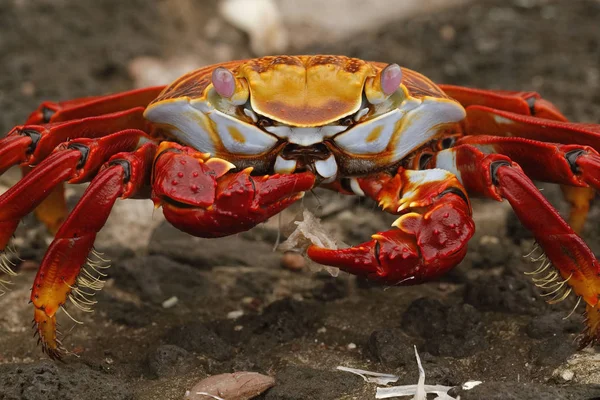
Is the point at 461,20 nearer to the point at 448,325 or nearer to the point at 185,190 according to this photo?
the point at 448,325

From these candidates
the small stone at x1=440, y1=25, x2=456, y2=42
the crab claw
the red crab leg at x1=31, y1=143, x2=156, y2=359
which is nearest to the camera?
the crab claw

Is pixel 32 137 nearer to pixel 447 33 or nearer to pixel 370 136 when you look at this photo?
pixel 370 136

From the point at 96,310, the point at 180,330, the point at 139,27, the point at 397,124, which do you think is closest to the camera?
the point at 397,124

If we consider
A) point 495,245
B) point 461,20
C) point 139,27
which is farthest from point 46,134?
point 461,20

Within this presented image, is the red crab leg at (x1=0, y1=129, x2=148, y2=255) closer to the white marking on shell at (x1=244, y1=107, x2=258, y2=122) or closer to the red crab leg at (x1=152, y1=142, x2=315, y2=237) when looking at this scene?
the red crab leg at (x1=152, y1=142, x2=315, y2=237)

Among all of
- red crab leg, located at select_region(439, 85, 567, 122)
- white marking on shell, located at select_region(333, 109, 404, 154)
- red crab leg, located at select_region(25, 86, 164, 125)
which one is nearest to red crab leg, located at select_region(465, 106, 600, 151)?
red crab leg, located at select_region(439, 85, 567, 122)

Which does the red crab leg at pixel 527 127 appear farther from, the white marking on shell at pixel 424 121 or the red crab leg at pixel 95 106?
the red crab leg at pixel 95 106
